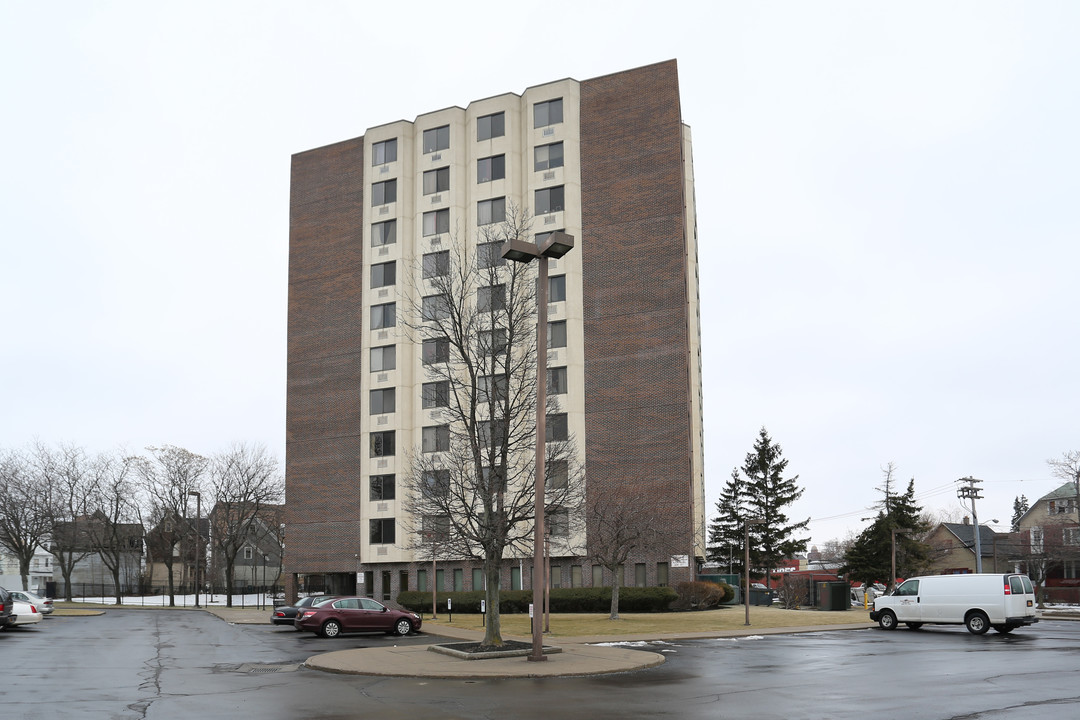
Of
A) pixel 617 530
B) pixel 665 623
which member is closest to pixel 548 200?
pixel 617 530

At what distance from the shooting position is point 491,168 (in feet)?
196

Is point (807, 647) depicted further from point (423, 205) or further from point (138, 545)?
point (138, 545)

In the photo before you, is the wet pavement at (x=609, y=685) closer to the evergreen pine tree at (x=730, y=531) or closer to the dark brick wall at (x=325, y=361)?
the dark brick wall at (x=325, y=361)

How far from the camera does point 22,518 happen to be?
3088 inches

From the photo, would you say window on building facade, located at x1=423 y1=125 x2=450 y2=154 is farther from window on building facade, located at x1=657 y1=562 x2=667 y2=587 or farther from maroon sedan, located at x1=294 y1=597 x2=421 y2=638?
maroon sedan, located at x1=294 y1=597 x2=421 y2=638

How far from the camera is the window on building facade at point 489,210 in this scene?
5897 cm

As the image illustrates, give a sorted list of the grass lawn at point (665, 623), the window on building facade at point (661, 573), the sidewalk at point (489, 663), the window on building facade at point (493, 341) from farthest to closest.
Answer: the window on building facade at point (661, 573) → the grass lawn at point (665, 623) → the window on building facade at point (493, 341) → the sidewalk at point (489, 663)

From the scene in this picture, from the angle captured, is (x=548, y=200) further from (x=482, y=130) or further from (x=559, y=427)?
(x=559, y=427)

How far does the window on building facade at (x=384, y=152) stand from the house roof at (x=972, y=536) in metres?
66.9

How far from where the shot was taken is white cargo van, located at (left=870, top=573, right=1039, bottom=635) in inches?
1167

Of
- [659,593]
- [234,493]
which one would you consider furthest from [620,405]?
[234,493]

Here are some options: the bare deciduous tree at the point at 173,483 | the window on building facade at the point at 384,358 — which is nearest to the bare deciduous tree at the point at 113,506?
the bare deciduous tree at the point at 173,483

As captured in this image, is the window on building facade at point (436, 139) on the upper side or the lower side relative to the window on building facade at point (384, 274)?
upper

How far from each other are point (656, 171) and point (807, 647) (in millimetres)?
34548
